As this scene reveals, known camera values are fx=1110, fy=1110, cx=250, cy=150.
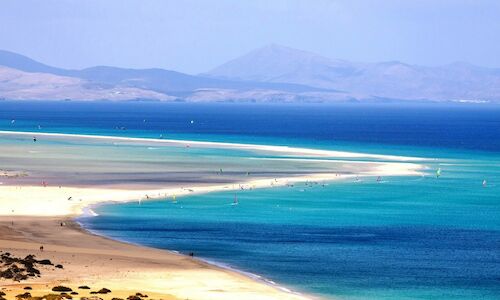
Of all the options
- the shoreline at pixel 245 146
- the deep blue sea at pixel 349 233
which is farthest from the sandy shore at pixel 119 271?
the shoreline at pixel 245 146

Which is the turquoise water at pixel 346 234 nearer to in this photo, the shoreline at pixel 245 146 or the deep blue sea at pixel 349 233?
the deep blue sea at pixel 349 233

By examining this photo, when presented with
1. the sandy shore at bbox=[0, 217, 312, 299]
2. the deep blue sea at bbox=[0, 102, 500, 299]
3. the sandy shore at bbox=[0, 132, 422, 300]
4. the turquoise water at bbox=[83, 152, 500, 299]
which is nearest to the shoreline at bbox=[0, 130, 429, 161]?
the deep blue sea at bbox=[0, 102, 500, 299]

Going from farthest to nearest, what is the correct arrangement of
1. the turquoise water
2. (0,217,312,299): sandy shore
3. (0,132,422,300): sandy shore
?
the turquoise water, (0,132,422,300): sandy shore, (0,217,312,299): sandy shore

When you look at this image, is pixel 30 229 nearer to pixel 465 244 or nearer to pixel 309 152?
pixel 465 244

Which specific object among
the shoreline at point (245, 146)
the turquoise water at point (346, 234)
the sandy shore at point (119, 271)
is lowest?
the sandy shore at point (119, 271)

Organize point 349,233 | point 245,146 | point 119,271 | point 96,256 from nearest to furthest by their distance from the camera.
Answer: point 119,271 → point 96,256 → point 349,233 → point 245,146

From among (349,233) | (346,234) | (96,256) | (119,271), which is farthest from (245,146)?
(119,271)

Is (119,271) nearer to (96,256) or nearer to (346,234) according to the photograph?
(96,256)

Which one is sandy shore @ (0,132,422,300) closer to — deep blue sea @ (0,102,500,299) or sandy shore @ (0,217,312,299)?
sandy shore @ (0,217,312,299)
